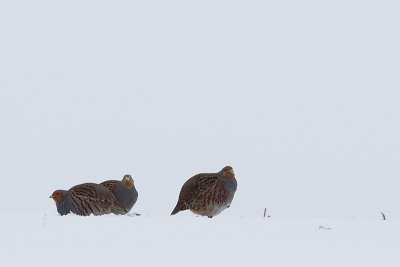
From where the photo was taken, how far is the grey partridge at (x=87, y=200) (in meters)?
11.0

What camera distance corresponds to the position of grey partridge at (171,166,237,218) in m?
12.2

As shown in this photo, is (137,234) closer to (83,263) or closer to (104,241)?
(104,241)

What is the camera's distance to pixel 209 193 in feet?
39.9

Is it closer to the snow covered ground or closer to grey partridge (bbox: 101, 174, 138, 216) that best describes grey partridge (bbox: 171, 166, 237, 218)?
grey partridge (bbox: 101, 174, 138, 216)

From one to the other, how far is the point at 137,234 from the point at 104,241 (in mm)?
421

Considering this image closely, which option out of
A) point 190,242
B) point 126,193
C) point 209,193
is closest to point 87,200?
point 126,193

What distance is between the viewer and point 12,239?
21.0 feet

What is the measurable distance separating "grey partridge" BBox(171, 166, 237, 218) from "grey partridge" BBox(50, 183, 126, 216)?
1.35 metres

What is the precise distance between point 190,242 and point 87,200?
16.1 ft

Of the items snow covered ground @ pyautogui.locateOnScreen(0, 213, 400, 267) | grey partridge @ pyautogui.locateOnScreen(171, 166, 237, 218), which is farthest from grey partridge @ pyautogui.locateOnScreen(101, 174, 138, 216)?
snow covered ground @ pyautogui.locateOnScreen(0, 213, 400, 267)

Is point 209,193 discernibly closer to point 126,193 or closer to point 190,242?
point 126,193

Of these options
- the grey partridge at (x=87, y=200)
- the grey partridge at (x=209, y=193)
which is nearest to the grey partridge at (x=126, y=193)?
the grey partridge at (x=87, y=200)

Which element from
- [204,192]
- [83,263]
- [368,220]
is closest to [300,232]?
[368,220]

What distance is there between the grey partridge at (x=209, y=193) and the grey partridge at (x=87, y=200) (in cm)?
135
